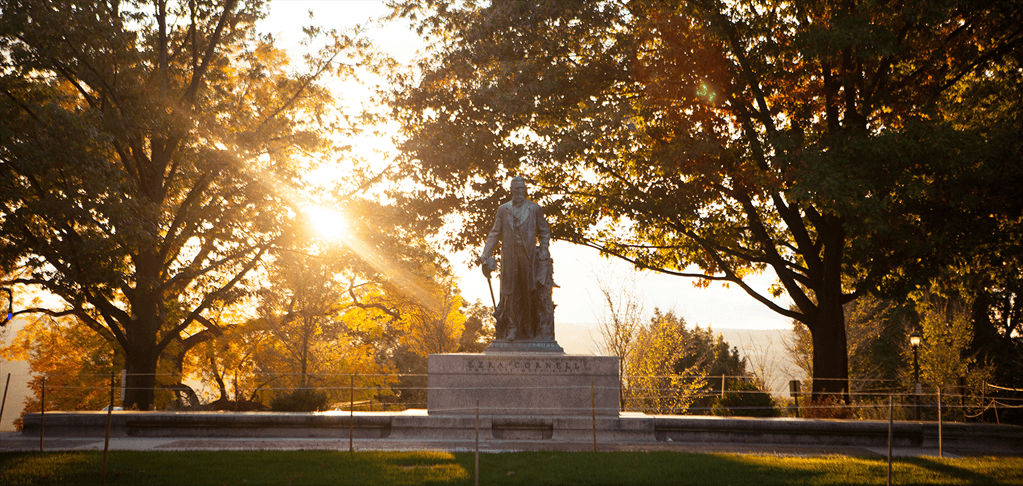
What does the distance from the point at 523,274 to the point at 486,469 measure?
4.54 m

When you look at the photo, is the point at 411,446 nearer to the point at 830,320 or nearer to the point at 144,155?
the point at 830,320

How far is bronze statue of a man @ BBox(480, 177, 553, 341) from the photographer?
11.9 m

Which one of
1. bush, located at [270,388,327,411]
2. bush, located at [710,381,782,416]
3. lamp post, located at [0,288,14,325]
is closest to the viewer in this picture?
bush, located at [270,388,327,411]

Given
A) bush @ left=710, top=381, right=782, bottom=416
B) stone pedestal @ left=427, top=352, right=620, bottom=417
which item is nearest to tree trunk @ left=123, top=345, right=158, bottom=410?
stone pedestal @ left=427, top=352, right=620, bottom=417

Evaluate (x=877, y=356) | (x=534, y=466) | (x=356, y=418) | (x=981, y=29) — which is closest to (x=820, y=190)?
(x=981, y=29)

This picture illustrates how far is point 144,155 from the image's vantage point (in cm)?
2072

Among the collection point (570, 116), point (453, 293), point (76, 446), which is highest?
point (570, 116)

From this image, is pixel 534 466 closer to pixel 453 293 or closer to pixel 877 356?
pixel 453 293

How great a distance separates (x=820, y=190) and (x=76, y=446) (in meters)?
13.4

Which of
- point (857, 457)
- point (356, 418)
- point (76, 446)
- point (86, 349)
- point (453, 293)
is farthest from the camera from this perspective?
point (453, 293)

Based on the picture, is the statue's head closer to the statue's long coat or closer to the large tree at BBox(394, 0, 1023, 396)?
the statue's long coat

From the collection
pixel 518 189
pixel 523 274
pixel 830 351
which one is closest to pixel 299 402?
pixel 523 274

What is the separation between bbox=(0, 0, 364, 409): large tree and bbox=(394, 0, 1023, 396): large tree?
4.99 meters

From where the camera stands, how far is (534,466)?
8.16 m
